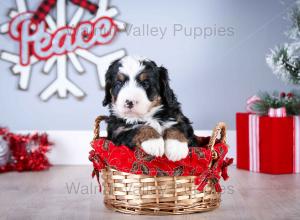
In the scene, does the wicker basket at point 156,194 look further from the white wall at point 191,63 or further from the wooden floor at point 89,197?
the white wall at point 191,63

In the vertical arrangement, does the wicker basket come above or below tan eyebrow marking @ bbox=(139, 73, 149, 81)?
below

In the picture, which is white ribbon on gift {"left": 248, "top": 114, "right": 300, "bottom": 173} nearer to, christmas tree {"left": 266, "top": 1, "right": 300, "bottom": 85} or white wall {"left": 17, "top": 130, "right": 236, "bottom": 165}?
christmas tree {"left": 266, "top": 1, "right": 300, "bottom": 85}

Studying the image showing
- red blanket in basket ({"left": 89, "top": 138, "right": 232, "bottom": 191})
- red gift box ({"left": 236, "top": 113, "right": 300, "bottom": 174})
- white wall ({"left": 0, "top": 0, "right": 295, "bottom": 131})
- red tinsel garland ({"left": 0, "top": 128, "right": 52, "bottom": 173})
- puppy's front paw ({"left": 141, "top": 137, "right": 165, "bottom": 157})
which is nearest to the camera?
puppy's front paw ({"left": 141, "top": 137, "right": 165, "bottom": 157})

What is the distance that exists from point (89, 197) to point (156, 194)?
80 centimetres

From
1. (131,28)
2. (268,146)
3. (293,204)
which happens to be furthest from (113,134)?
(131,28)

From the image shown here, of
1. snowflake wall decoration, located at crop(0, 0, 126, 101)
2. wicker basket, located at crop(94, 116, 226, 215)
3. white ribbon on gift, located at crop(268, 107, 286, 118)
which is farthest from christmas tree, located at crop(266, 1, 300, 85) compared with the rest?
wicker basket, located at crop(94, 116, 226, 215)

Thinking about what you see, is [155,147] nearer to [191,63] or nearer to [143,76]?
[143,76]

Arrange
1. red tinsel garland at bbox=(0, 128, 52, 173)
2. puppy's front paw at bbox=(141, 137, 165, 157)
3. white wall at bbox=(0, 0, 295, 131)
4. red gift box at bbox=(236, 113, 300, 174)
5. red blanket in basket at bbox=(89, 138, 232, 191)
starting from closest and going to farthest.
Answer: puppy's front paw at bbox=(141, 137, 165, 157)
red blanket in basket at bbox=(89, 138, 232, 191)
red gift box at bbox=(236, 113, 300, 174)
red tinsel garland at bbox=(0, 128, 52, 173)
white wall at bbox=(0, 0, 295, 131)

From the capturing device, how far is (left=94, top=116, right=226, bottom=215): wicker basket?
250 centimetres

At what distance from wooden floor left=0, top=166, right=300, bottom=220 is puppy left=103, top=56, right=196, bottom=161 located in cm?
38

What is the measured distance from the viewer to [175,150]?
2.39 meters

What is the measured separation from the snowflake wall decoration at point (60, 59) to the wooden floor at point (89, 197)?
88cm

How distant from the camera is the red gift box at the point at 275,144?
13.9 ft

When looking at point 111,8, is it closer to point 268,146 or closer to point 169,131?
point 268,146
